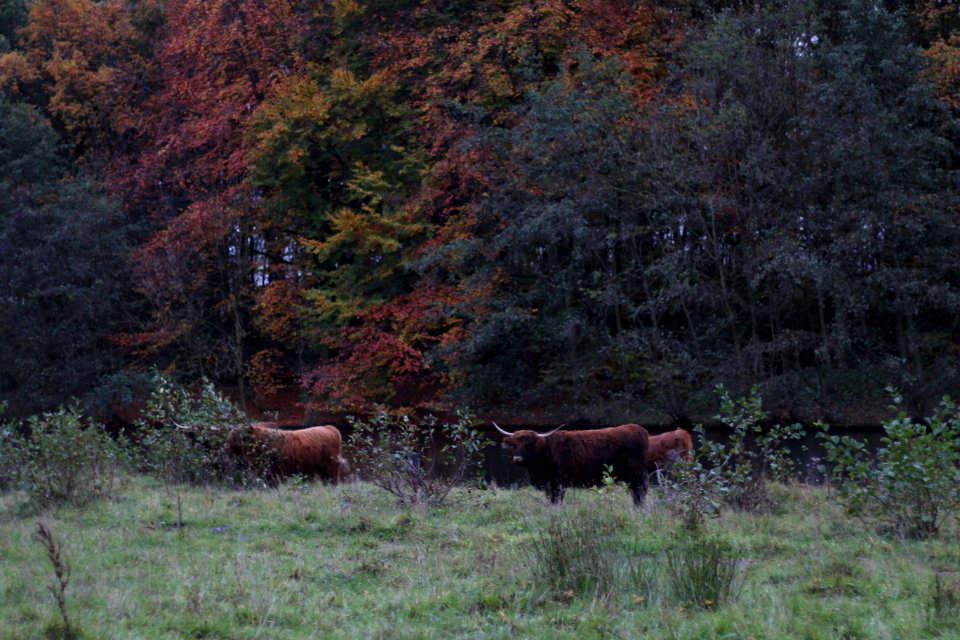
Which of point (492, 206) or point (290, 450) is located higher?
point (492, 206)

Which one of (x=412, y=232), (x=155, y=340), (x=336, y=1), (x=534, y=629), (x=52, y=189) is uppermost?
(x=336, y=1)

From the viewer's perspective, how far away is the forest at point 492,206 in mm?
22016

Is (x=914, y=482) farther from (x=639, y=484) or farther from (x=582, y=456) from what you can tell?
(x=582, y=456)

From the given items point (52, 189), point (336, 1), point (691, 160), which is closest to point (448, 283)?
point (691, 160)

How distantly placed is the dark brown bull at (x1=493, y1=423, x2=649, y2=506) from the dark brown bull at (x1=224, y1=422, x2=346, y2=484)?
3.89m

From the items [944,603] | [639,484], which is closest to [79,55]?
[639,484]

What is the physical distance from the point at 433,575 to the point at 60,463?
21.4 feet

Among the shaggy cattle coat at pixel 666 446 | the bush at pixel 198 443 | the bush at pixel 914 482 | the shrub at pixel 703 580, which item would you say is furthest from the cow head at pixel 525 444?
the shrub at pixel 703 580

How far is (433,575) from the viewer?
25.7 ft

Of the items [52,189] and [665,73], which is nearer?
[665,73]

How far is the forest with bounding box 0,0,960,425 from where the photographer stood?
2202cm

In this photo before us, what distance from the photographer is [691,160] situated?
76.0 feet

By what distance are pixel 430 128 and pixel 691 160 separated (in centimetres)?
787

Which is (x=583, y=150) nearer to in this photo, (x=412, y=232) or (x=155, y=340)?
(x=412, y=232)
